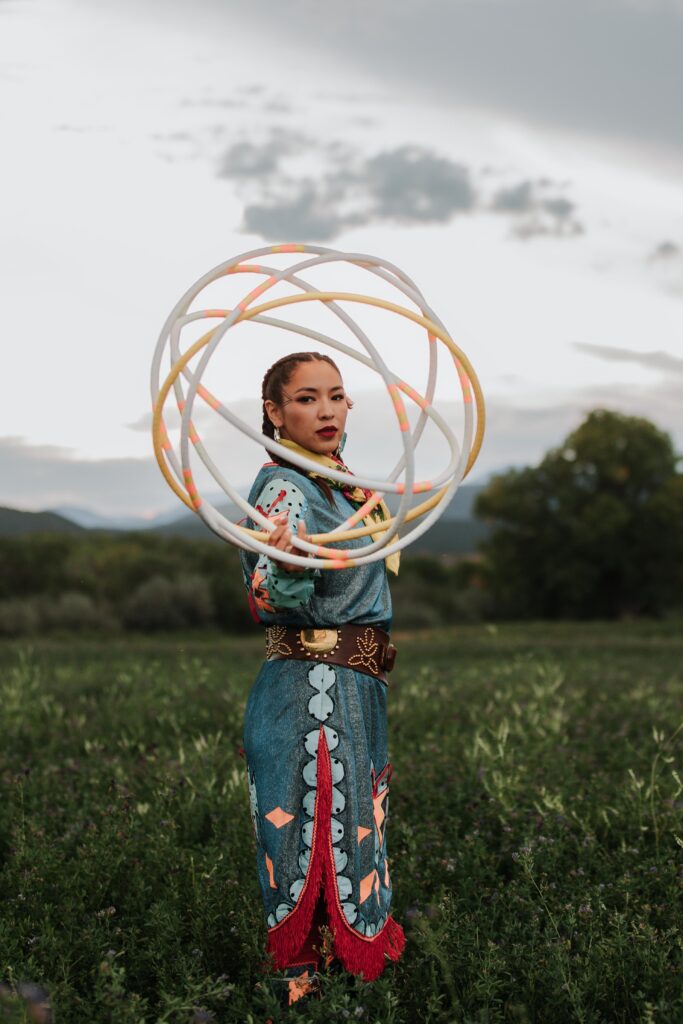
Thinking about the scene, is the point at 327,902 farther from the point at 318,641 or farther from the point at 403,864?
the point at 403,864

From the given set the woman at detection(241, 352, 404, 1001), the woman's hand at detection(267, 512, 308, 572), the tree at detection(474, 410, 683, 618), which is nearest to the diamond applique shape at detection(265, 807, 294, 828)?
the woman at detection(241, 352, 404, 1001)

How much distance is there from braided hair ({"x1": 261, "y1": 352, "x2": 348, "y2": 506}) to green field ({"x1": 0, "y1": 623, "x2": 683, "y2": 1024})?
1793mm

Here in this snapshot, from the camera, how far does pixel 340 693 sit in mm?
4105

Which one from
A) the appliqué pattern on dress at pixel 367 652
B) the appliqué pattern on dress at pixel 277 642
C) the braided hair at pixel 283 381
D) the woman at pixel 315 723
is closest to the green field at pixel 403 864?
the woman at pixel 315 723

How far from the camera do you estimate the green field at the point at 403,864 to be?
418 centimetres

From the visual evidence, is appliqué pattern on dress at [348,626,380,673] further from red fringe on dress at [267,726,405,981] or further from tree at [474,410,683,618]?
tree at [474,410,683,618]

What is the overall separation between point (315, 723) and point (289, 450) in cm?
115

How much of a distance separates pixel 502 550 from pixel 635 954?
117 ft

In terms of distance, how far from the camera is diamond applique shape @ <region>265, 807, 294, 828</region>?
4.07 m

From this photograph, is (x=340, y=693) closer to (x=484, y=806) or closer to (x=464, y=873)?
(x=464, y=873)

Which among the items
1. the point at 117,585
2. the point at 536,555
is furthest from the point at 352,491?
the point at 536,555

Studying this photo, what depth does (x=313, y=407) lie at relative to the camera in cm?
411

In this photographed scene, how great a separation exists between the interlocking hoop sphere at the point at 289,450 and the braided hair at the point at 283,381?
7.5 inches

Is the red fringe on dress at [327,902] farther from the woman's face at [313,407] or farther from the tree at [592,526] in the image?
the tree at [592,526]
